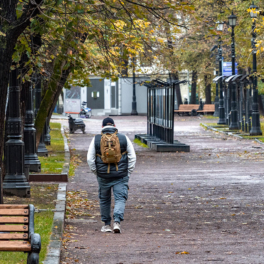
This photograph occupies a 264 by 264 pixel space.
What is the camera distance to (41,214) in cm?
944

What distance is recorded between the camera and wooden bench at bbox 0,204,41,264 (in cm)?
518

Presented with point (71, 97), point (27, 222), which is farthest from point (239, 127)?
point (27, 222)

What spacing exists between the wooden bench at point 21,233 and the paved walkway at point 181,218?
50.7 inches

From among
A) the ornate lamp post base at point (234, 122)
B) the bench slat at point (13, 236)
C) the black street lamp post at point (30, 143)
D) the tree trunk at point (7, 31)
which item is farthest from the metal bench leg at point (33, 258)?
the ornate lamp post base at point (234, 122)

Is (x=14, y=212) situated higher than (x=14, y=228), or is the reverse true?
(x=14, y=212)

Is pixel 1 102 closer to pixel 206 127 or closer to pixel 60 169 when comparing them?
pixel 60 169

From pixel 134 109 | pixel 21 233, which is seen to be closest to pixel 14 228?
pixel 21 233

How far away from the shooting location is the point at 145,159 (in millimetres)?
19688

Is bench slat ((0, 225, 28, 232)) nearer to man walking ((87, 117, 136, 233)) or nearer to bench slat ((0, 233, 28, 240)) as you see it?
bench slat ((0, 233, 28, 240))

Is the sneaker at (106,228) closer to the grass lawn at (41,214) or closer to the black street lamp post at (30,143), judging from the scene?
the grass lawn at (41,214)

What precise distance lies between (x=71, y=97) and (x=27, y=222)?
4782 centimetres

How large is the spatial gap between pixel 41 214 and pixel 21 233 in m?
3.88

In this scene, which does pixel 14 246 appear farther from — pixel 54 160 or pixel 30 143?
pixel 54 160

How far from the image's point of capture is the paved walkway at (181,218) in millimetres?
7148
